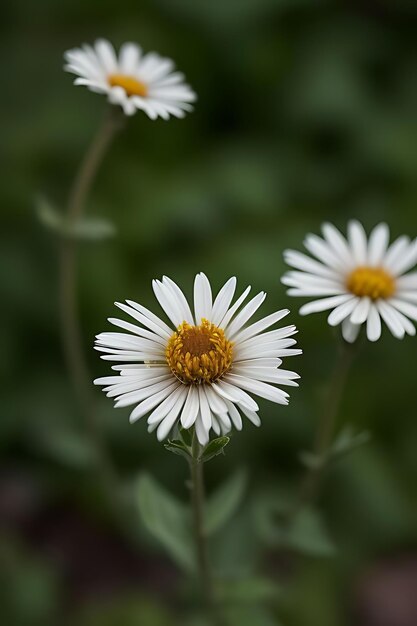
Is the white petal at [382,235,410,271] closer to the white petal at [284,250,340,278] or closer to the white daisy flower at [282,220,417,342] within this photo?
the white daisy flower at [282,220,417,342]

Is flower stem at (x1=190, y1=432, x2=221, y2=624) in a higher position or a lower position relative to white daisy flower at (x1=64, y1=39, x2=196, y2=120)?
lower

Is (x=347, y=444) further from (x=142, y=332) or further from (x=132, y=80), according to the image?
(x=132, y=80)

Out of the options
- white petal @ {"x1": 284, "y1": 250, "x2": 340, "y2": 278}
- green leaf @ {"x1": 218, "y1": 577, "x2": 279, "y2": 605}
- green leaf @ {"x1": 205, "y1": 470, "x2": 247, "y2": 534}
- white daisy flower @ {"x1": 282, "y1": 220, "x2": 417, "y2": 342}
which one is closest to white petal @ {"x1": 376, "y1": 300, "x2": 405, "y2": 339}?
white daisy flower @ {"x1": 282, "y1": 220, "x2": 417, "y2": 342}

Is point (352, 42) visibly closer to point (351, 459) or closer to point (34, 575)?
point (351, 459)

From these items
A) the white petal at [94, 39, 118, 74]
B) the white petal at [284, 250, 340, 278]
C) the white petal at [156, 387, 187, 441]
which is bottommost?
the white petal at [156, 387, 187, 441]

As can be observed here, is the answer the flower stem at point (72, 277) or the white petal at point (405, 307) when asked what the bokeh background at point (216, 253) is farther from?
the white petal at point (405, 307)

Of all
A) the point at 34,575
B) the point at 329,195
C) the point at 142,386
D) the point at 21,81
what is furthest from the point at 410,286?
the point at 21,81

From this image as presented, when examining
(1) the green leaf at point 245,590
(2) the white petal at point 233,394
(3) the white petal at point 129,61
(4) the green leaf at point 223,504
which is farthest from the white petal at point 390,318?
(3) the white petal at point 129,61
